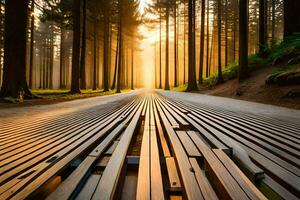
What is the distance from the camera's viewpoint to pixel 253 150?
194cm

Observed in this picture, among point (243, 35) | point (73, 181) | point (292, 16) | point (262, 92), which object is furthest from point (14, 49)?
point (292, 16)

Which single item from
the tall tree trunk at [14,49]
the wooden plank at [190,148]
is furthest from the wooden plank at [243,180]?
the tall tree trunk at [14,49]

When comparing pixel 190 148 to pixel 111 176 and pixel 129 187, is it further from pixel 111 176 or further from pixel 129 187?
pixel 111 176

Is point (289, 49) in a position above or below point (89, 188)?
above

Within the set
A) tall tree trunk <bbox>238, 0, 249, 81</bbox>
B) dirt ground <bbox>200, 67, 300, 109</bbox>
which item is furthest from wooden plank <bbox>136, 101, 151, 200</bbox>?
tall tree trunk <bbox>238, 0, 249, 81</bbox>

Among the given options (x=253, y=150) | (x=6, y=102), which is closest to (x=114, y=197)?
(x=253, y=150)

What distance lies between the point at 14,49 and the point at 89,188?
932cm

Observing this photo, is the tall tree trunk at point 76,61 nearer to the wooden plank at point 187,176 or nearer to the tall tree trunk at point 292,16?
the tall tree trunk at point 292,16

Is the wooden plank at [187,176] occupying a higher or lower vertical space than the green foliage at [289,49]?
lower

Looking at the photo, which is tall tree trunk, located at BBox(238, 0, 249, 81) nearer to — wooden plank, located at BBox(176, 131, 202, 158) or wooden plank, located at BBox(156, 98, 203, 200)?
wooden plank, located at BBox(176, 131, 202, 158)

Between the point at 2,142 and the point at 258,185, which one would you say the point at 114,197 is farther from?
the point at 2,142

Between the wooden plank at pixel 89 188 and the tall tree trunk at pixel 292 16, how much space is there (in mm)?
12150

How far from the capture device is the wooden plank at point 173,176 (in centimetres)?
132

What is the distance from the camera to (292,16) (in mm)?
10438
